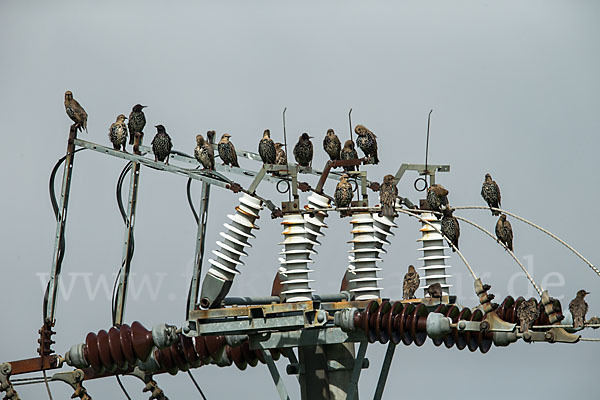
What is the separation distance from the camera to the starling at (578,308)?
1919 cm

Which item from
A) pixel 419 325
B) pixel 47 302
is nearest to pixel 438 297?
pixel 419 325

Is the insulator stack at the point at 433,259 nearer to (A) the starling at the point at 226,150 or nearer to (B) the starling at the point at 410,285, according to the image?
(B) the starling at the point at 410,285

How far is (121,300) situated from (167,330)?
7.17 ft

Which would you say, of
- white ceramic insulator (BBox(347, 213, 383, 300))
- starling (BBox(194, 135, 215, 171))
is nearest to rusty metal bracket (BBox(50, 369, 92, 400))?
starling (BBox(194, 135, 215, 171))

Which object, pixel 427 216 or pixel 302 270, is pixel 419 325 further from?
pixel 427 216

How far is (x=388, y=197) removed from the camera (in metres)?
23.1

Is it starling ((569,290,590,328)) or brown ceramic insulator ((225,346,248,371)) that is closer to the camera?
starling ((569,290,590,328))

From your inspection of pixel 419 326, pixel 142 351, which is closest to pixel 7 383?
pixel 142 351

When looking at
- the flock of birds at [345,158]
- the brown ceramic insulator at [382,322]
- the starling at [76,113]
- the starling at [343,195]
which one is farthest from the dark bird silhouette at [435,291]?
the starling at [76,113]

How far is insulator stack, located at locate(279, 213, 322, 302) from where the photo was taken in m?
22.4

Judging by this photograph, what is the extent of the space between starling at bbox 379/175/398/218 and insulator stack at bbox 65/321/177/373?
4273mm

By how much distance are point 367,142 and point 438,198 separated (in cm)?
184

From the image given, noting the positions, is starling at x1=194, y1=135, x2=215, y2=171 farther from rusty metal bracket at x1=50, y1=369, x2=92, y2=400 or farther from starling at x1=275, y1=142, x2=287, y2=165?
rusty metal bracket at x1=50, y1=369, x2=92, y2=400

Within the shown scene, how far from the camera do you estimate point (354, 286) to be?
23062mm
